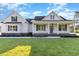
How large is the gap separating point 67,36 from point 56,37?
219 millimetres

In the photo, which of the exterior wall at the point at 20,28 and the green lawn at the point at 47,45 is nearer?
the green lawn at the point at 47,45

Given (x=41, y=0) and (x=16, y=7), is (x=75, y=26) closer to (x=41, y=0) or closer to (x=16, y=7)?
(x=41, y=0)

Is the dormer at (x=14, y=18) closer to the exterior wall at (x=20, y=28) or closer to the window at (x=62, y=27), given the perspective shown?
the exterior wall at (x=20, y=28)

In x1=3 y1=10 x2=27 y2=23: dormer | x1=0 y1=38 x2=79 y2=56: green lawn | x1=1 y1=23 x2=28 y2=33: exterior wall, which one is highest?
x1=3 y1=10 x2=27 y2=23: dormer

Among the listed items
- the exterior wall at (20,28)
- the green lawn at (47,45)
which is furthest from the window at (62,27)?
the exterior wall at (20,28)

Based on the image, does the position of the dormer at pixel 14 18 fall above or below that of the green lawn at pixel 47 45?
above

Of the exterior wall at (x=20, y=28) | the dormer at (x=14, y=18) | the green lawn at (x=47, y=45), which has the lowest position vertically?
the green lawn at (x=47, y=45)

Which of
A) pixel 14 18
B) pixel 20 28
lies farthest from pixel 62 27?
pixel 14 18

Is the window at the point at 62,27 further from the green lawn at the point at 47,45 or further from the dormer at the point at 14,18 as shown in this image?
the dormer at the point at 14,18

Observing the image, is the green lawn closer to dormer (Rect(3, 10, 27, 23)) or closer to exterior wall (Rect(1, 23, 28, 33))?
exterior wall (Rect(1, 23, 28, 33))

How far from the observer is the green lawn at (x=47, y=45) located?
5.55 meters

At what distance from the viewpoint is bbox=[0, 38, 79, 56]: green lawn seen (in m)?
5.55

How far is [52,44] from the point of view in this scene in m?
5.66

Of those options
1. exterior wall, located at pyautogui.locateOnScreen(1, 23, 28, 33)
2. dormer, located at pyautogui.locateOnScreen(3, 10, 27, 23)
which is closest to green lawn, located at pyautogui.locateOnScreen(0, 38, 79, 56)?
exterior wall, located at pyautogui.locateOnScreen(1, 23, 28, 33)
